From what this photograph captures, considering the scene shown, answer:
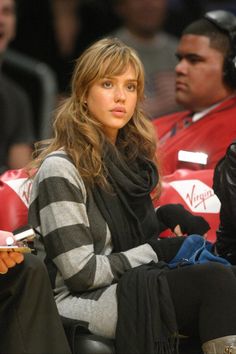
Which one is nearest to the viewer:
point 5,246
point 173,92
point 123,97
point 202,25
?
point 5,246

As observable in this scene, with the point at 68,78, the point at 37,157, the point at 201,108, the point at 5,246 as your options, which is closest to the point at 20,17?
the point at 68,78

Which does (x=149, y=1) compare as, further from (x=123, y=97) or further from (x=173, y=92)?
(x=123, y=97)

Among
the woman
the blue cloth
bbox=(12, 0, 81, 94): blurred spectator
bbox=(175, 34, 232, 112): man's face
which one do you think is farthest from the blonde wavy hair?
bbox=(12, 0, 81, 94): blurred spectator

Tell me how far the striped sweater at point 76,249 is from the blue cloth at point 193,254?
11 centimetres

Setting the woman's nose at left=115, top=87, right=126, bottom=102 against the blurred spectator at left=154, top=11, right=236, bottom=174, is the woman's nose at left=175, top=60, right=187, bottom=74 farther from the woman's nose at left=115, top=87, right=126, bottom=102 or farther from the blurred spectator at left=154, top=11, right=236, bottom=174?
the woman's nose at left=115, top=87, right=126, bottom=102

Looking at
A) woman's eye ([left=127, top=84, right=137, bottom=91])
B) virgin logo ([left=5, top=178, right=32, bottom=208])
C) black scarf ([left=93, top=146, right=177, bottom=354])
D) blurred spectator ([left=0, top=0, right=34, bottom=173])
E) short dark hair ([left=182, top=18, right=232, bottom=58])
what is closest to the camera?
black scarf ([left=93, top=146, right=177, bottom=354])

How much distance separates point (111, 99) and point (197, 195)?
25.2 inches

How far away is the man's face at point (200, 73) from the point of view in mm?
4504

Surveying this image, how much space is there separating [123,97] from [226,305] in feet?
2.53

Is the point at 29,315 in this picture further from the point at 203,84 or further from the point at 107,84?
the point at 203,84

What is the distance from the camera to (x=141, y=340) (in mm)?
3158

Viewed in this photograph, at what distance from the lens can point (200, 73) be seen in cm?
454

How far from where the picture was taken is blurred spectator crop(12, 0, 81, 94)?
5262 millimetres

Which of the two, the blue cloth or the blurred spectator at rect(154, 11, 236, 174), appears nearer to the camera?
the blue cloth
